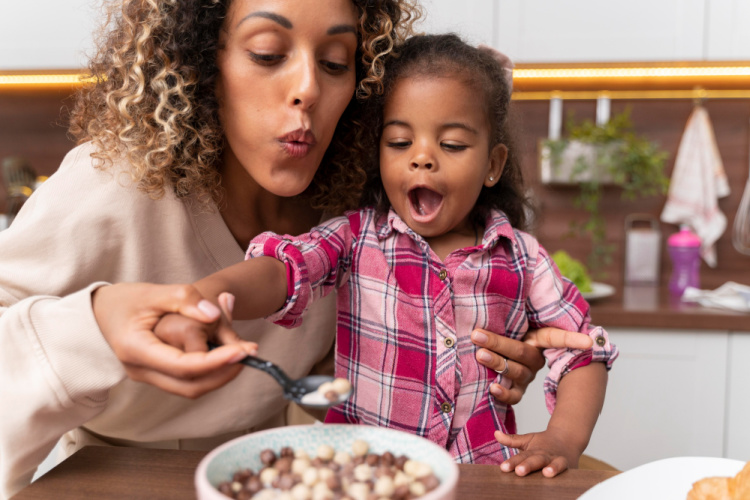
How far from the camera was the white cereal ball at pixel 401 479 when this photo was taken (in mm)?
517

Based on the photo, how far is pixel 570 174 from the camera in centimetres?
244

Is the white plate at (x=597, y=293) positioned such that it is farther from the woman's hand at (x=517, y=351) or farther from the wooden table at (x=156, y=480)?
the wooden table at (x=156, y=480)

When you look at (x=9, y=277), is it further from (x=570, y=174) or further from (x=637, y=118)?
(x=637, y=118)

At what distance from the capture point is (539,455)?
78 centimetres

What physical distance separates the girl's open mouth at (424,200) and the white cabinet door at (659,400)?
3.70 feet

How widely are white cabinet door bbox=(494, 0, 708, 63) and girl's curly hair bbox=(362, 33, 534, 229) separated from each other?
3.49 feet

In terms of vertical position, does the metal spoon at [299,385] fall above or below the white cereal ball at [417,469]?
above

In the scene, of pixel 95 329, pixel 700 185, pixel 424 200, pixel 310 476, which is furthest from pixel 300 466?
pixel 700 185

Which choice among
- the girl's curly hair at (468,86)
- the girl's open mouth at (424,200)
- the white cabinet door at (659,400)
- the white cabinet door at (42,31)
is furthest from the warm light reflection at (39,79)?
the white cabinet door at (659,400)

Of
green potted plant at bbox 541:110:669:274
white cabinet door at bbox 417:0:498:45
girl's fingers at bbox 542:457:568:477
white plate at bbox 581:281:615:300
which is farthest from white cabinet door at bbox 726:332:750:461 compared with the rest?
girl's fingers at bbox 542:457:568:477

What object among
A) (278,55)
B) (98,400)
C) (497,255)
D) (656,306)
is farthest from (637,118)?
(98,400)

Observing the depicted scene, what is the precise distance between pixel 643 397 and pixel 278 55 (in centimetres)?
162

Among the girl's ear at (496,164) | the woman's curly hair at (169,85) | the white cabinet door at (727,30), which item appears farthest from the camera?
the white cabinet door at (727,30)

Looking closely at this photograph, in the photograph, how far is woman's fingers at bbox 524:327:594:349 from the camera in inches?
40.3
